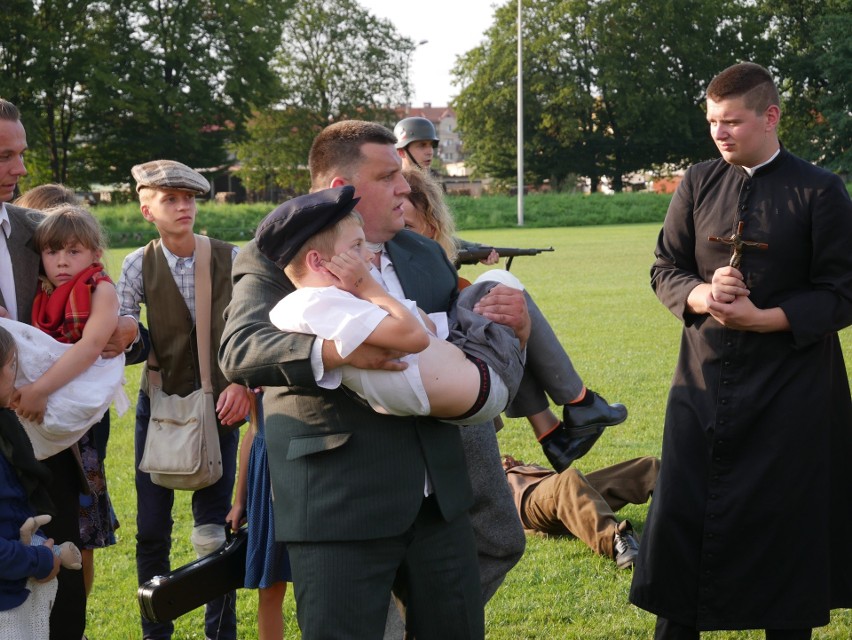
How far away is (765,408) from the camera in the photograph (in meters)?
4.21

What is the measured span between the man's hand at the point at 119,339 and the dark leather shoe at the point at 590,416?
175 cm

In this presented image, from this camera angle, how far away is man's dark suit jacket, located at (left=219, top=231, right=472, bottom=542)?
2949 millimetres

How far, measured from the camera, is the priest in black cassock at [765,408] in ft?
13.5

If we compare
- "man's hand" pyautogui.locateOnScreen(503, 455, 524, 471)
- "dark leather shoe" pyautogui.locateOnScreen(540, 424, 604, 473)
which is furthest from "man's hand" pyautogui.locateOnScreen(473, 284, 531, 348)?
"man's hand" pyautogui.locateOnScreen(503, 455, 524, 471)

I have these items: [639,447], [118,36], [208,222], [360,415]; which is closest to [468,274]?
[639,447]

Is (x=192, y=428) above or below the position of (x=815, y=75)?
below

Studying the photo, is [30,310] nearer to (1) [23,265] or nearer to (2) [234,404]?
(1) [23,265]

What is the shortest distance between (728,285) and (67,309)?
8.43ft

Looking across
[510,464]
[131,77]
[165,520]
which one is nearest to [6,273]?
[165,520]

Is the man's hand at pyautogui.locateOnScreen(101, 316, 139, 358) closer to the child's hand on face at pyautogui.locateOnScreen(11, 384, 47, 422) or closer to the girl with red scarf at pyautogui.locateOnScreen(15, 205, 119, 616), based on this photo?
the girl with red scarf at pyautogui.locateOnScreen(15, 205, 119, 616)

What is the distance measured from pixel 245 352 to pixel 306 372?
0.75ft

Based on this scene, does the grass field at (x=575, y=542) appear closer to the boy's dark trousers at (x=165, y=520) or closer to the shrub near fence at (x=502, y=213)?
the boy's dark trousers at (x=165, y=520)

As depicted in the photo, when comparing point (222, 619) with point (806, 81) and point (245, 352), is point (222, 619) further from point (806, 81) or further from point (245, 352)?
point (806, 81)

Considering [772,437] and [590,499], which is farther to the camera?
[590,499]
